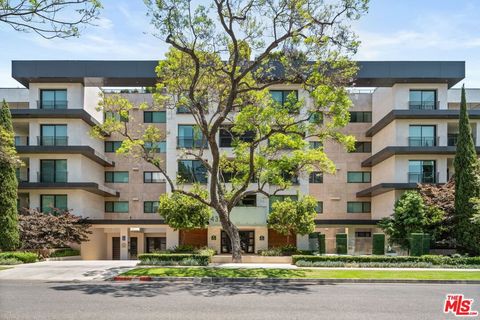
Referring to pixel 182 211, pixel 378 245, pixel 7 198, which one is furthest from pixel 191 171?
pixel 378 245

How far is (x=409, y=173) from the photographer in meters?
45.1

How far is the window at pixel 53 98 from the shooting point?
150ft

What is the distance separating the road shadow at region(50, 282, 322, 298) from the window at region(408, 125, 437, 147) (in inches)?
1033

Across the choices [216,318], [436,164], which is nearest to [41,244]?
[216,318]

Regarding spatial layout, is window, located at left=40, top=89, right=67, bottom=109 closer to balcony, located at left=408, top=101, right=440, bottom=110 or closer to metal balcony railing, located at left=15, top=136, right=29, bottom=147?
metal balcony railing, located at left=15, top=136, right=29, bottom=147

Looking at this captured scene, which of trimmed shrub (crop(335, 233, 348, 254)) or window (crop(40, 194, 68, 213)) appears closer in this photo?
trimmed shrub (crop(335, 233, 348, 254))

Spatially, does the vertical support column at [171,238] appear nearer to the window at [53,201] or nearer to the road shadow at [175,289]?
the window at [53,201]

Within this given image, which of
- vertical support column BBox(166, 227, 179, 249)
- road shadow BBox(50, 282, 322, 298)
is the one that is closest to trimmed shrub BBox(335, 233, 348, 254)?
vertical support column BBox(166, 227, 179, 249)

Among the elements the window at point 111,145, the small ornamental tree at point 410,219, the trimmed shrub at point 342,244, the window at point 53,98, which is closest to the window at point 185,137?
the window at point 111,145

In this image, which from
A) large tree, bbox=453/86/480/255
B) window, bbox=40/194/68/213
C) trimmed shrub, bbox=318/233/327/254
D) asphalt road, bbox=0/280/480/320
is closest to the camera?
asphalt road, bbox=0/280/480/320

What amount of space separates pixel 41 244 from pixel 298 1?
81.4 feet

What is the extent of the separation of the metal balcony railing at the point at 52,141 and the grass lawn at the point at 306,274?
21.7 meters

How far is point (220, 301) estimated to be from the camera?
17.3m

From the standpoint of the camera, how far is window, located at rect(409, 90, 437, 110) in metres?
45.5
